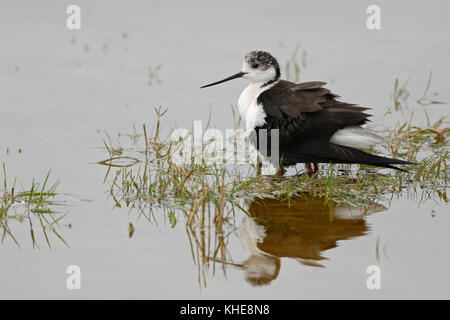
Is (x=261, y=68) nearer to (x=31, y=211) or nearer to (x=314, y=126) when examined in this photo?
(x=314, y=126)

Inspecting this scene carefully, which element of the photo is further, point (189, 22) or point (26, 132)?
point (189, 22)

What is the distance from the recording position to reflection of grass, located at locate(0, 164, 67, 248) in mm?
6418

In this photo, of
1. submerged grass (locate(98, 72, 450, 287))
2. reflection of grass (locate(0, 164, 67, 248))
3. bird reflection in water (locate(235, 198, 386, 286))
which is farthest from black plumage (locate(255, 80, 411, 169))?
reflection of grass (locate(0, 164, 67, 248))

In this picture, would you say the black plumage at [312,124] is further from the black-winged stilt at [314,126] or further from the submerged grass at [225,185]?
the submerged grass at [225,185]

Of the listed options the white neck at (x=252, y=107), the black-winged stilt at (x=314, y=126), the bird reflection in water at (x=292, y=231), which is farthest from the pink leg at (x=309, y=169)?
the white neck at (x=252, y=107)

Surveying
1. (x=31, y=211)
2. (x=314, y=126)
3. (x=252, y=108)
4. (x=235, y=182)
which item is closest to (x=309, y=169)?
(x=314, y=126)

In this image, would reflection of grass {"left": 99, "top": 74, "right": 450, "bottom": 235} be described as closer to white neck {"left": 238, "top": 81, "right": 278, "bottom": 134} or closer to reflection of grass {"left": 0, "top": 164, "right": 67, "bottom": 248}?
white neck {"left": 238, "top": 81, "right": 278, "bottom": 134}

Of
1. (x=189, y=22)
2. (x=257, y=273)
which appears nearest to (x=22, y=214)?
(x=257, y=273)

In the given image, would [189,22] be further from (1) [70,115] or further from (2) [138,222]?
(2) [138,222]

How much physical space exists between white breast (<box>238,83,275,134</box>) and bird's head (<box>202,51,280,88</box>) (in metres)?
0.09

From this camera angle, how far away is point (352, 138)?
7.41m

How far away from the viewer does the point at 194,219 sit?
21.6 ft

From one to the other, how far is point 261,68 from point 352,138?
4.47 feet

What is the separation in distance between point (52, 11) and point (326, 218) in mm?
10996
